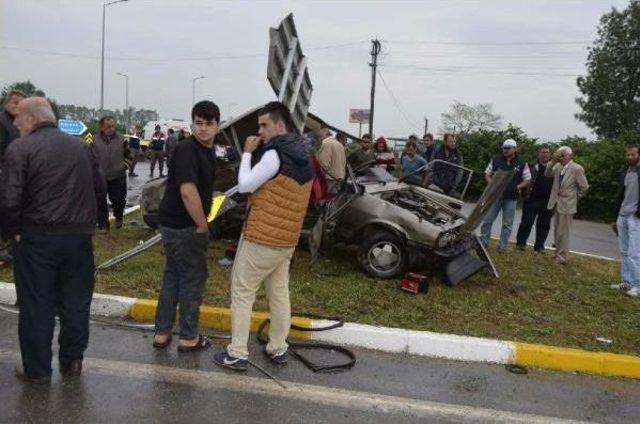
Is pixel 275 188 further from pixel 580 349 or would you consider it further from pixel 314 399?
pixel 580 349

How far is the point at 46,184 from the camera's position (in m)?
3.54

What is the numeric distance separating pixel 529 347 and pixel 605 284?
11.1ft

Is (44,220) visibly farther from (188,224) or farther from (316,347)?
(316,347)

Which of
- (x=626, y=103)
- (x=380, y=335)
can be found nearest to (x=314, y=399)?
(x=380, y=335)

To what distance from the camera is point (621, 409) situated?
4016 mm

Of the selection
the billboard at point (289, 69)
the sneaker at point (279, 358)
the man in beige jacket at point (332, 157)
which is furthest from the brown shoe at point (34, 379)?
the man in beige jacket at point (332, 157)

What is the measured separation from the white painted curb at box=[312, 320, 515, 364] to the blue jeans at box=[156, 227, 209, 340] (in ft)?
3.50

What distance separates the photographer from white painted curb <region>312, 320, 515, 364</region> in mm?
4730

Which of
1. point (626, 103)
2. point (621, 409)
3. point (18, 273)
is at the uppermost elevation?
point (626, 103)

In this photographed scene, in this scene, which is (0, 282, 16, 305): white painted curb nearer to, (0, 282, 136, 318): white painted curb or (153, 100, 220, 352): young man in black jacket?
(0, 282, 136, 318): white painted curb

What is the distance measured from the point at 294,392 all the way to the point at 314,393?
124mm

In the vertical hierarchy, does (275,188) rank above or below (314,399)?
above

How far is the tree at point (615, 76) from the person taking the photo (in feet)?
137

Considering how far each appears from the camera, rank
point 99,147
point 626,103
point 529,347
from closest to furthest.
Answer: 1. point 529,347
2. point 99,147
3. point 626,103
